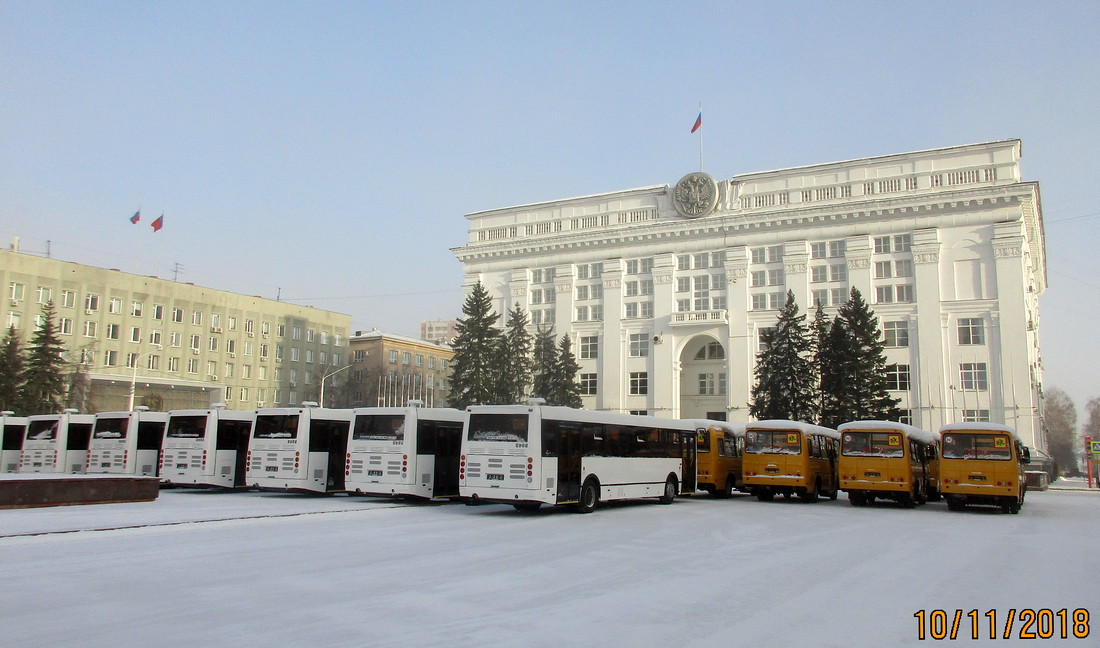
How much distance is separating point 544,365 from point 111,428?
133 feet

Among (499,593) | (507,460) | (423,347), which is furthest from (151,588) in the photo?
(423,347)

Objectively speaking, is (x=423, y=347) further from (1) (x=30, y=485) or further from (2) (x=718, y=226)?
(1) (x=30, y=485)

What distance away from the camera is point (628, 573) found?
11.2m

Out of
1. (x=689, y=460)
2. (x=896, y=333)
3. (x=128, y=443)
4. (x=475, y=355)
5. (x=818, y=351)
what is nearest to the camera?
(x=128, y=443)

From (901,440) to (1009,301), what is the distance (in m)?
37.7

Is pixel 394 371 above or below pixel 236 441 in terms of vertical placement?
above

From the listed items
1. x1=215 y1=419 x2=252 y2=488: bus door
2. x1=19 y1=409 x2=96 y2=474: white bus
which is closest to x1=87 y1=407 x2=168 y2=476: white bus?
x1=19 y1=409 x2=96 y2=474: white bus

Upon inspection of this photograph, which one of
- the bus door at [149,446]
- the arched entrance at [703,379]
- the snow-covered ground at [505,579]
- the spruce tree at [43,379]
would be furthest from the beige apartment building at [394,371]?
the snow-covered ground at [505,579]

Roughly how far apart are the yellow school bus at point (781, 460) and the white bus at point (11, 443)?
27.9 metres

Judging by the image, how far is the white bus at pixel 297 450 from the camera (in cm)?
2438

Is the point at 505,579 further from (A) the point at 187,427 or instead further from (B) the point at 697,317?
(B) the point at 697,317

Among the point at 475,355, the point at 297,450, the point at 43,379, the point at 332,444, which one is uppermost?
the point at 475,355

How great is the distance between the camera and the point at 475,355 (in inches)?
2584
